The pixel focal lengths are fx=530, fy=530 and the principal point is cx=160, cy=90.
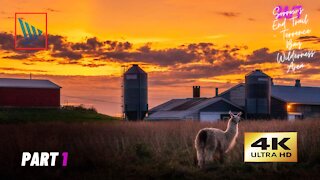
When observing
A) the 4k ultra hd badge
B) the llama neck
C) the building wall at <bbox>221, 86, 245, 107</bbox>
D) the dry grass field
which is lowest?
the dry grass field

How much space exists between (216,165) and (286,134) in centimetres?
334

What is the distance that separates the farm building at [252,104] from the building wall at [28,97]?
55.4 feet

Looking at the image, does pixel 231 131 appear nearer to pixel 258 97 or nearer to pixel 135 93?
pixel 135 93

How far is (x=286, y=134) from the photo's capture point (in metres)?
20.8

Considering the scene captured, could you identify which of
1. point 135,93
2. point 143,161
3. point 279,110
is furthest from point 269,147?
point 279,110

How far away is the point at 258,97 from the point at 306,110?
371 inches

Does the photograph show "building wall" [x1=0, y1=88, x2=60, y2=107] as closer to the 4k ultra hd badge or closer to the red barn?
the red barn

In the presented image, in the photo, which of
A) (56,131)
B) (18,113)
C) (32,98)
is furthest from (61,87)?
(56,131)

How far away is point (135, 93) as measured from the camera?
57.4m

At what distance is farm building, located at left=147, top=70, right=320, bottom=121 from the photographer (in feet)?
190

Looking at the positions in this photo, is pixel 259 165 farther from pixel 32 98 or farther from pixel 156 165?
pixel 32 98

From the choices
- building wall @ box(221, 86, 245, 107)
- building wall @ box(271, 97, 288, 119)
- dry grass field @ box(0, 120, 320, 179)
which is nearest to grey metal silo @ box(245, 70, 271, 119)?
building wall @ box(221, 86, 245, 107)

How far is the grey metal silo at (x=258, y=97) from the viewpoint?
60.7 meters

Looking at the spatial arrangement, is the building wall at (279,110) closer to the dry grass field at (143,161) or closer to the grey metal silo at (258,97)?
the grey metal silo at (258,97)
